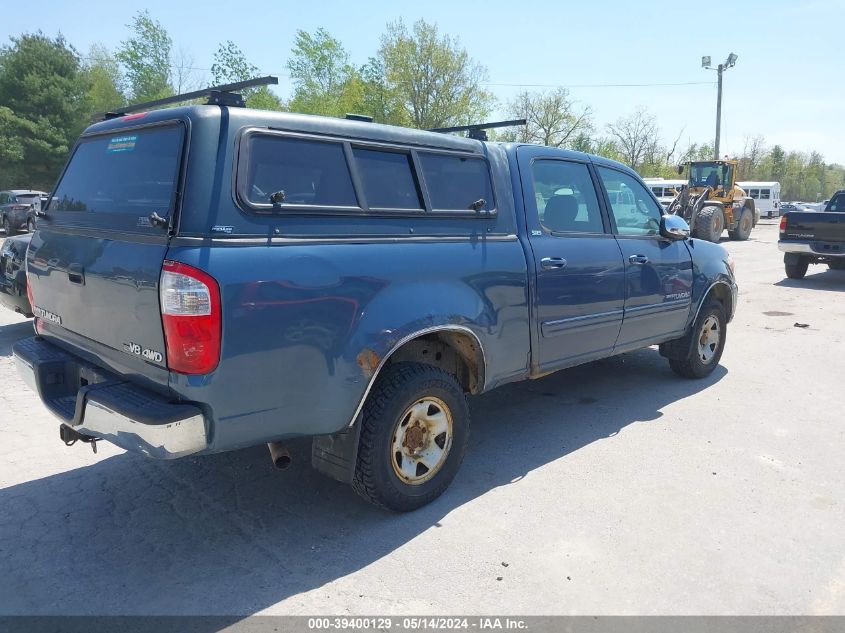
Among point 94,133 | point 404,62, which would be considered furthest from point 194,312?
point 404,62

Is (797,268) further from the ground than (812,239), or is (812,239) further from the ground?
(812,239)

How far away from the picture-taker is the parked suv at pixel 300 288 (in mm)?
2680

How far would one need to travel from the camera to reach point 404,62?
40.8m

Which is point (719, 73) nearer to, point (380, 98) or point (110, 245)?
point (380, 98)

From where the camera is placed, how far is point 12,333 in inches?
299

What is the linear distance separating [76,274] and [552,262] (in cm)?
277

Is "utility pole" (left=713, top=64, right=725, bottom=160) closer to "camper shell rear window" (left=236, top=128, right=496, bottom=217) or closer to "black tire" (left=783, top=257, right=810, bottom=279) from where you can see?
"black tire" (left=783, top=257, right=810, bottom=279)

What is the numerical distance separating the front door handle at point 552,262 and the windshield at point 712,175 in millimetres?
20454

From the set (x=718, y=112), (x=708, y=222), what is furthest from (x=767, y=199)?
(x=708, y=222)

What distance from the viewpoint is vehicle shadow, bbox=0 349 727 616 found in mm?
2803

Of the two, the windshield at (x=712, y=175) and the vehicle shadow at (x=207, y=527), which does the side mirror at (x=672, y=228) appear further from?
the windshield at (x=712, y=175)

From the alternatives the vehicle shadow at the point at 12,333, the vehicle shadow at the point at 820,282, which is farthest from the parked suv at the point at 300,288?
the vehicle shadow at the point at 820,282

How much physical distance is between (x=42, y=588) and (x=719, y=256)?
583cm

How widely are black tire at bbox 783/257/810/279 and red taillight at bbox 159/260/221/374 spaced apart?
544 inches
